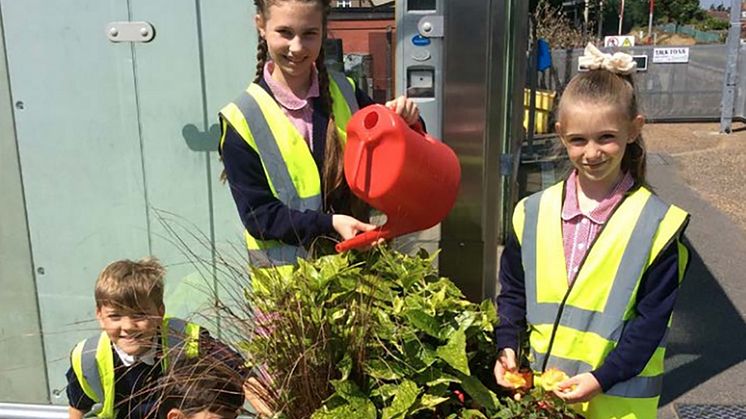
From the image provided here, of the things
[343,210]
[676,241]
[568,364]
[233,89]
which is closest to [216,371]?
[343,210]

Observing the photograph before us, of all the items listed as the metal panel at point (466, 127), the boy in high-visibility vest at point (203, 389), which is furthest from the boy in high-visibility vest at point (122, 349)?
the metal panel at point (466, 127)

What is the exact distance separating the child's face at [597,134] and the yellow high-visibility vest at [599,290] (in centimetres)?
12

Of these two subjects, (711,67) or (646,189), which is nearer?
(646,189)

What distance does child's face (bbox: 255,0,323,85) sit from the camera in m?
2.03

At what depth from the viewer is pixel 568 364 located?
192cm

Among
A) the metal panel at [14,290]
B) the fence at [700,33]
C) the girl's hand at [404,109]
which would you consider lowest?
the metal panel at [14,290]

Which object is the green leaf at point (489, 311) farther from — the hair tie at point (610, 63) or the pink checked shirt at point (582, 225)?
the hair tie at point (610, 63)

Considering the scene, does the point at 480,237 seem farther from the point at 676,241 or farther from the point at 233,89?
the point at 676,241

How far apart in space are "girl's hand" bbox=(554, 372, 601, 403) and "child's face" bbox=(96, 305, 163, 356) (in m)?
1.13

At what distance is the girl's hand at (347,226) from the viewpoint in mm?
1950

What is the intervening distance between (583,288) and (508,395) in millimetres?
324

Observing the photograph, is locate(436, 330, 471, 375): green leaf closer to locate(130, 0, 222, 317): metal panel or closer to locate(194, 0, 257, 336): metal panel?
locate(194, 0, 257, 336): metal panel

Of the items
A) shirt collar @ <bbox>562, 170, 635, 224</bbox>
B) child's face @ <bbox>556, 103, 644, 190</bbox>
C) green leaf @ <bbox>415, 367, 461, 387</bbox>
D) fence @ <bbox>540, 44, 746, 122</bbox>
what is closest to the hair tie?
child's face @ <bbox>556, 103, 644, 190</bbox>

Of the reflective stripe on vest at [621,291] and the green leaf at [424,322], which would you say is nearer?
the green leaf at [424,322]
